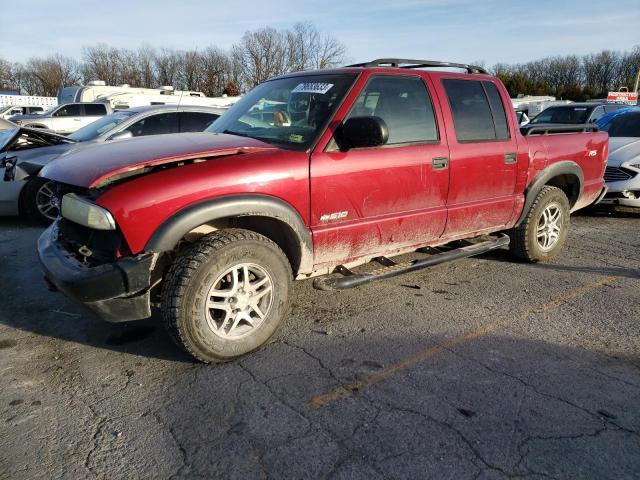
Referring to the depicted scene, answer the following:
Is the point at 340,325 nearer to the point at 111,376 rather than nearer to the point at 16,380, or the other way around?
the point at 111,376

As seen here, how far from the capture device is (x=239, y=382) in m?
2.95

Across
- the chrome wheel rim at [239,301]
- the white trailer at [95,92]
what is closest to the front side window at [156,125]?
the chrome wheel rim at [239,301]

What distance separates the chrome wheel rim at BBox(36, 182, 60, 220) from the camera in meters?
6.73

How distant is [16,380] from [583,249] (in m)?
5.81

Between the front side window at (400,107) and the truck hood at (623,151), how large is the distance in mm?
5076

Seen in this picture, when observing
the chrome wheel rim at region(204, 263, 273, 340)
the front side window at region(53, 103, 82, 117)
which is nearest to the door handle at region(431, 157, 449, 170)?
the chrome wheel rim at region(204, 263, 273, 340)

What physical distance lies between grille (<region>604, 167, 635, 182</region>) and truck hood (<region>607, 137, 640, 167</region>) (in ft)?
0.25

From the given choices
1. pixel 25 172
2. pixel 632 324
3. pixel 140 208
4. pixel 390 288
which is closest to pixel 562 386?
pixel 632 324

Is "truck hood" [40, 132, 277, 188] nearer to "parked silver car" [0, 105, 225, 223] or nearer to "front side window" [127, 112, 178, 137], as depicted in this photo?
"parked silver car" [0, 105, 225, 223]

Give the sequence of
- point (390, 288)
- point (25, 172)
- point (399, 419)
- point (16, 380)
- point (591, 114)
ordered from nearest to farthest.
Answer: point (399, 419) → point (16, 380) → point (390, 288) → point (25, 172) → point (591, 114)

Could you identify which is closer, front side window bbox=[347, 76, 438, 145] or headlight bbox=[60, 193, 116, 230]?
headlight bbox=[60, 193, 116, 230]

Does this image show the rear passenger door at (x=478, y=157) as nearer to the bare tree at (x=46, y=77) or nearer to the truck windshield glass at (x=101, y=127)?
the truck windshield glass at (x=101, y=127)

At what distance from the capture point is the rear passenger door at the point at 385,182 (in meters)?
3.44

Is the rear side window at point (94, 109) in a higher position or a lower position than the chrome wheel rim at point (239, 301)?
higher
